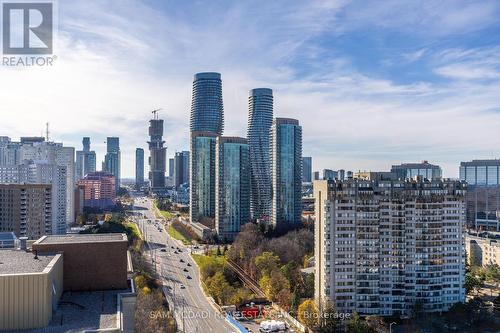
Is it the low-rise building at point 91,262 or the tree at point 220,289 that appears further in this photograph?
the tree at point 220,289

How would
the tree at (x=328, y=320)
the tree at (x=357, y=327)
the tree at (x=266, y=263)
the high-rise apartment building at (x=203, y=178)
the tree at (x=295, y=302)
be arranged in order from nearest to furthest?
1. the tree at (x=357, y=327)
2. the tree at (x=328, y=320)
3. the tree at (x=295, y=302)
4. the tree at (x=266, y=263)
5. the high-rise apartment building at (x=203, y=178)

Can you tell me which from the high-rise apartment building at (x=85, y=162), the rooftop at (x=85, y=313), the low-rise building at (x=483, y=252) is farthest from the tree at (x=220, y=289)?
the high-rise apartment building at (x=85, y=162)

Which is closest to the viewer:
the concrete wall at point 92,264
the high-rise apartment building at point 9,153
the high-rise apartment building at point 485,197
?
the concrete wall at point 92,264

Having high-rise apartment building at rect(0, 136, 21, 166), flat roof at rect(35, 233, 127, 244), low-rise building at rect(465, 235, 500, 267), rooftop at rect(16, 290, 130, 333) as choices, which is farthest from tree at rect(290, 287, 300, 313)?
high-rise apartment building at rect(0, 136, 21, 166)

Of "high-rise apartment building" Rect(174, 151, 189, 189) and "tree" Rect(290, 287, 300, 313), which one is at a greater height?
"high-rise apartment building" Rect(174, 151, 189, 189)

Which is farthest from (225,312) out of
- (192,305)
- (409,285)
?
(409,285)

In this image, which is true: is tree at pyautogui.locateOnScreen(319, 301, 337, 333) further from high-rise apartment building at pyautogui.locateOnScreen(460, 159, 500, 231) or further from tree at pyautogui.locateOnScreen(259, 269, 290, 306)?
high-rise apartment building at pyautogui.locateOnScreen(460, 159, 500, 231)

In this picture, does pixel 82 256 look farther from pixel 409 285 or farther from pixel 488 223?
pixel 488 223

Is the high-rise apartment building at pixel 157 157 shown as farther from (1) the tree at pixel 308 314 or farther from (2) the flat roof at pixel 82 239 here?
(2) the flat roof at pixel 82 239
